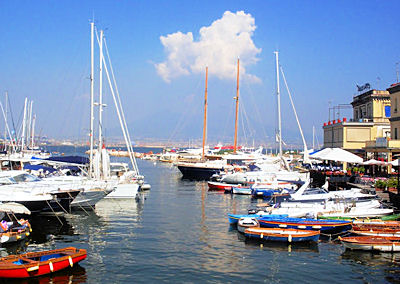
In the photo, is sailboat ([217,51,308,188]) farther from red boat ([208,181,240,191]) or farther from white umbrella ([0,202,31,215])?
white umbrella ([0,202,31,215])

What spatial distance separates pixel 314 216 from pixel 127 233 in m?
12.5

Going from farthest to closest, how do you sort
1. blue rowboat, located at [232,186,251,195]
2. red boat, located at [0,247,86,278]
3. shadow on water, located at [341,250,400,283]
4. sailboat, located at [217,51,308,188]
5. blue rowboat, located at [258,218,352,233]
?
sailboat, located at [217,51,308,188] → blue rowboat, located at [232,186,251,195] → blue rowboat, located at [258,218,352,233] → shadow on water, located at [341,250,400,283] → red boat, located at [0,247,86,278]

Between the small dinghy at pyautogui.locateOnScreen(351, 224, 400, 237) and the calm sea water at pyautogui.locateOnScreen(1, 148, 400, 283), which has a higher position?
the small dinghy at pyautogui.locateOnScreen(351, 224, 400, 237)

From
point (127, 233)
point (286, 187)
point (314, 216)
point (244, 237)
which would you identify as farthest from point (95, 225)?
point (286, 187)

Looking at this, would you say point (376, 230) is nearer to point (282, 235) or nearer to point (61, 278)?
point (282, 235)

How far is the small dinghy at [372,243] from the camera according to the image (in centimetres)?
2125

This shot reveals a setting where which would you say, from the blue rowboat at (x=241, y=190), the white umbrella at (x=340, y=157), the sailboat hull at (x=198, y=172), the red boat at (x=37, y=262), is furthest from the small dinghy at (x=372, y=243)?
the sailboat hull at (x=198, y=172)

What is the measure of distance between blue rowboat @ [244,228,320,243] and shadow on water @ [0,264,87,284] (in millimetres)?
10099

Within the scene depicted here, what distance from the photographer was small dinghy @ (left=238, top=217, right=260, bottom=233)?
25484mm

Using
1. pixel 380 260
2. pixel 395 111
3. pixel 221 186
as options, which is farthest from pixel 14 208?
pixel 395 111

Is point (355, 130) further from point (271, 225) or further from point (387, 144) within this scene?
point (271, 225)

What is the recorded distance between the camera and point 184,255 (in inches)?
835

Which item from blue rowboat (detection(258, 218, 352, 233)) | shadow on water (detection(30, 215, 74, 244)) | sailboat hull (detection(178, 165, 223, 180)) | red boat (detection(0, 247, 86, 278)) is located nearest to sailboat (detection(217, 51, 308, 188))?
sailboat hull (detection(178, 165, 223, 180))

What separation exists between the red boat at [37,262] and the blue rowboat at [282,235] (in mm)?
9995
